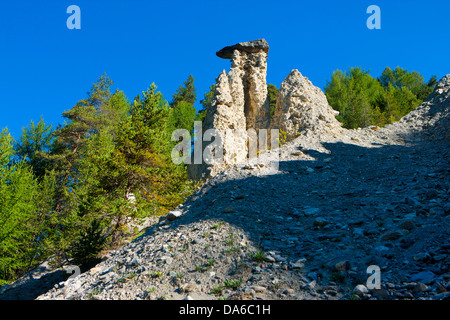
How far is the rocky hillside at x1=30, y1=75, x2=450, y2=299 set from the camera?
5.70 m

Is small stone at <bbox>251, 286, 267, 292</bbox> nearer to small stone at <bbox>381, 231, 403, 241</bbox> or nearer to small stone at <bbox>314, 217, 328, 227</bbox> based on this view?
small stone at <bbox>381, 231, 403, 241</bbox>

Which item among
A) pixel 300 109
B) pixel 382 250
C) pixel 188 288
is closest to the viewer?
pixel 188 288

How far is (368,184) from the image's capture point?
1195 cm

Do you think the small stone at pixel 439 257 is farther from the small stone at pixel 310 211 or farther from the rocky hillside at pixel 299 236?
the small stone at pixel 310 211

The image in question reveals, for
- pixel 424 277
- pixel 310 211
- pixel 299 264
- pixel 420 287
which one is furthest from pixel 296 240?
pixel 420 287

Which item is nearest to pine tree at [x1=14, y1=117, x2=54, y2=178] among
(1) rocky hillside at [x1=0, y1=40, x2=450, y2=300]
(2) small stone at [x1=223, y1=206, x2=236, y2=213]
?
(1) rocky hillside at [x1=0, y1=40, x2=450, y2=300]

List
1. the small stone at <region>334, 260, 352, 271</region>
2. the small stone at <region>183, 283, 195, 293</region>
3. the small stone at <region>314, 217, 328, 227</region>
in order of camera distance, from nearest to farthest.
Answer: the small stone at <region>334, 260, 352, 271</region> < the small stone at <region>183, 283, 195, 293</region> < the small stone at <region>314, 217, 328, 227</region>

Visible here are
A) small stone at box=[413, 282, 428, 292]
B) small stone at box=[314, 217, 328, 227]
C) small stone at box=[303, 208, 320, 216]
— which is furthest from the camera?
small stone at box=[303, 208, 320, 216]

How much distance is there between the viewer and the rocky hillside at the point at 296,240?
570 cm

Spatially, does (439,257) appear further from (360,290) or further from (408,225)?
(360,290)

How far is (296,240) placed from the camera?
778cm

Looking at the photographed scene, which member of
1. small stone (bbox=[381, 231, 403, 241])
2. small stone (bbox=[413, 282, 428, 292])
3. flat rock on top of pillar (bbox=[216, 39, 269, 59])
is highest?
flat rock on top of pillar (bbox=[216, 39, 269, 59])

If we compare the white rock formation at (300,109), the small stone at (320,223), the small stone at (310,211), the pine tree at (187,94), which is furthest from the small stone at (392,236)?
the pine tree at (187,94)
